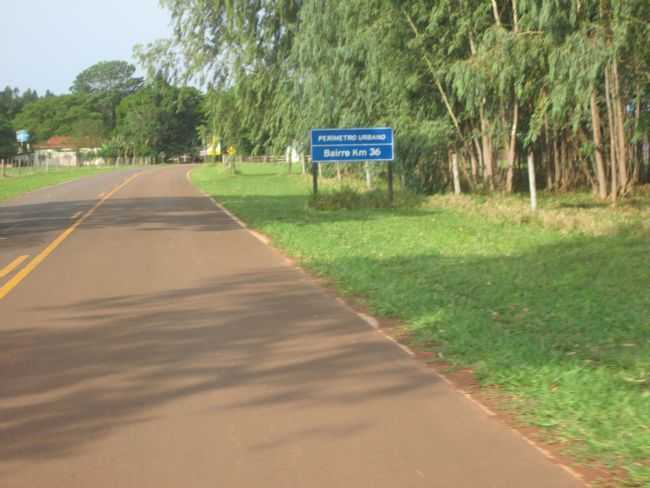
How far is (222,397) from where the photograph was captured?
615 centimetres

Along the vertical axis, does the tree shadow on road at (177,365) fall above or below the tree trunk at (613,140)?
below

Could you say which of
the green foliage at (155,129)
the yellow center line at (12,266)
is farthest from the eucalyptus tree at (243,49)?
the green foliage at (155,129)

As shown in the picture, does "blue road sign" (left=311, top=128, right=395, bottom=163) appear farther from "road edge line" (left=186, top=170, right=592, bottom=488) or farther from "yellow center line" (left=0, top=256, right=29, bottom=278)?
"yellow center line" (left=0, top=256, right=29, bottom=278)

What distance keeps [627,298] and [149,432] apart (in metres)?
5.78

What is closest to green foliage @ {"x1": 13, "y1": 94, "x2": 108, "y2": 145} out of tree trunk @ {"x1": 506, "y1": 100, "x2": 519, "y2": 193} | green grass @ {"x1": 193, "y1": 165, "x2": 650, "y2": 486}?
tree trunk @ {"x1": 506, "y1": 100, "x2": 519, "y2": 193}

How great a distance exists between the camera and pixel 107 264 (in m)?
13.1

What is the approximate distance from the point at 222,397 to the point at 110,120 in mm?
146354

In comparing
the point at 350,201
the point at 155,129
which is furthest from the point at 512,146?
the point at 155,129

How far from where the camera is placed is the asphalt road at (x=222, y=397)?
4770mm

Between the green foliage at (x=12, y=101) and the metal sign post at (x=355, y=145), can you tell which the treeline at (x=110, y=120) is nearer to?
the green foliage at (x=12, y=101)

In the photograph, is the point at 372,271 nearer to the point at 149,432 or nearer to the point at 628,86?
the point at 149,432

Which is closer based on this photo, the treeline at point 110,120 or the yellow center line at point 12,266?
the yellow center line at point 12,266

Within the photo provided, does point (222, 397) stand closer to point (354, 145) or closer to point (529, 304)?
point (529, 304)

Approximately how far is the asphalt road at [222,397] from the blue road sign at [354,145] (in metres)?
12.0
